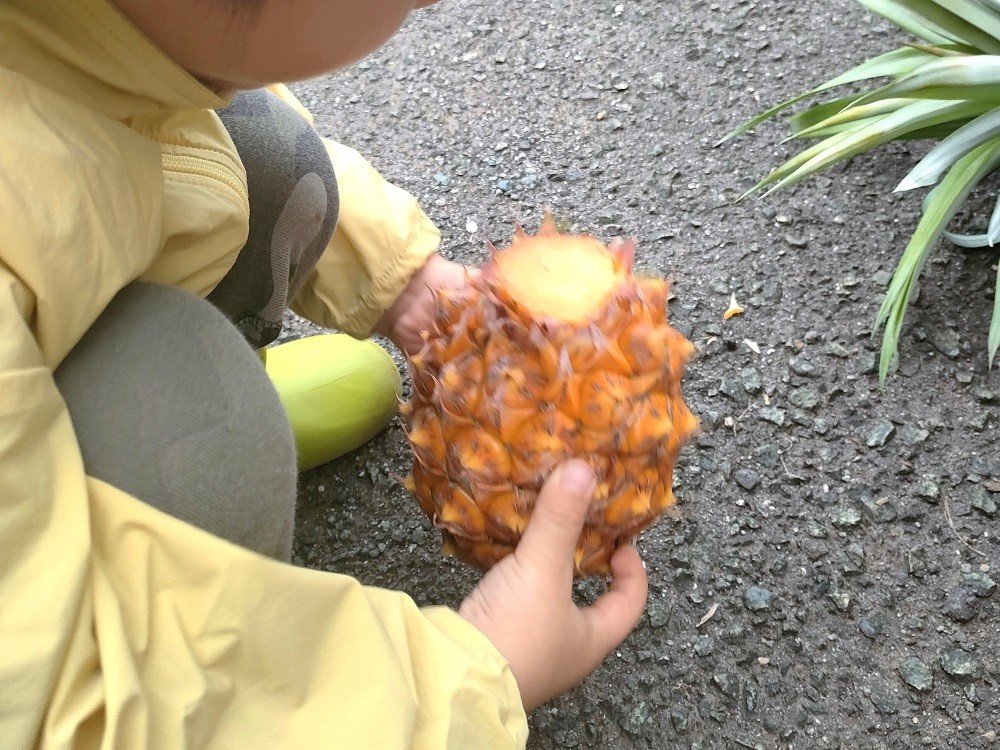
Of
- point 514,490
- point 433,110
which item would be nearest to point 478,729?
point 514,490

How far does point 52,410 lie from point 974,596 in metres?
0.94

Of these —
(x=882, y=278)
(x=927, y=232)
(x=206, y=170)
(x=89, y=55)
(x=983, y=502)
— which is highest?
(x=89, y=55)

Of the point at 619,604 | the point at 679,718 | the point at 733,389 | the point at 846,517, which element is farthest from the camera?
the point at 733,389

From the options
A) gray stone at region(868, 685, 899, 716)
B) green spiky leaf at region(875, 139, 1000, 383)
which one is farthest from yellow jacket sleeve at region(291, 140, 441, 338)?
gray stone at region(868, 685, 899, 716)

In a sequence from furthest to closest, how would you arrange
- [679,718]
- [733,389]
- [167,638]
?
[733,389], [679,718], [167,638]

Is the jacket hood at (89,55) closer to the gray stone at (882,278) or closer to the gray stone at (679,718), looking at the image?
the gray stone at (679,718)

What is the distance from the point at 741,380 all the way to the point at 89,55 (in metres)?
0.84

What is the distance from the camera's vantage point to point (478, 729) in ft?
1.95

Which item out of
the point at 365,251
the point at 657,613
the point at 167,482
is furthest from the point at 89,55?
the point at 657,613

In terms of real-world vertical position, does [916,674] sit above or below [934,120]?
below

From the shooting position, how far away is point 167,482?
23.7 inches

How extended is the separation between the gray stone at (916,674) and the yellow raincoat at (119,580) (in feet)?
1.66

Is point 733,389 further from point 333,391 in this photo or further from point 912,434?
point 333,391

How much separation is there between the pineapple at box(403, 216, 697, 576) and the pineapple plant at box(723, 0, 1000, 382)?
1.51 ft
